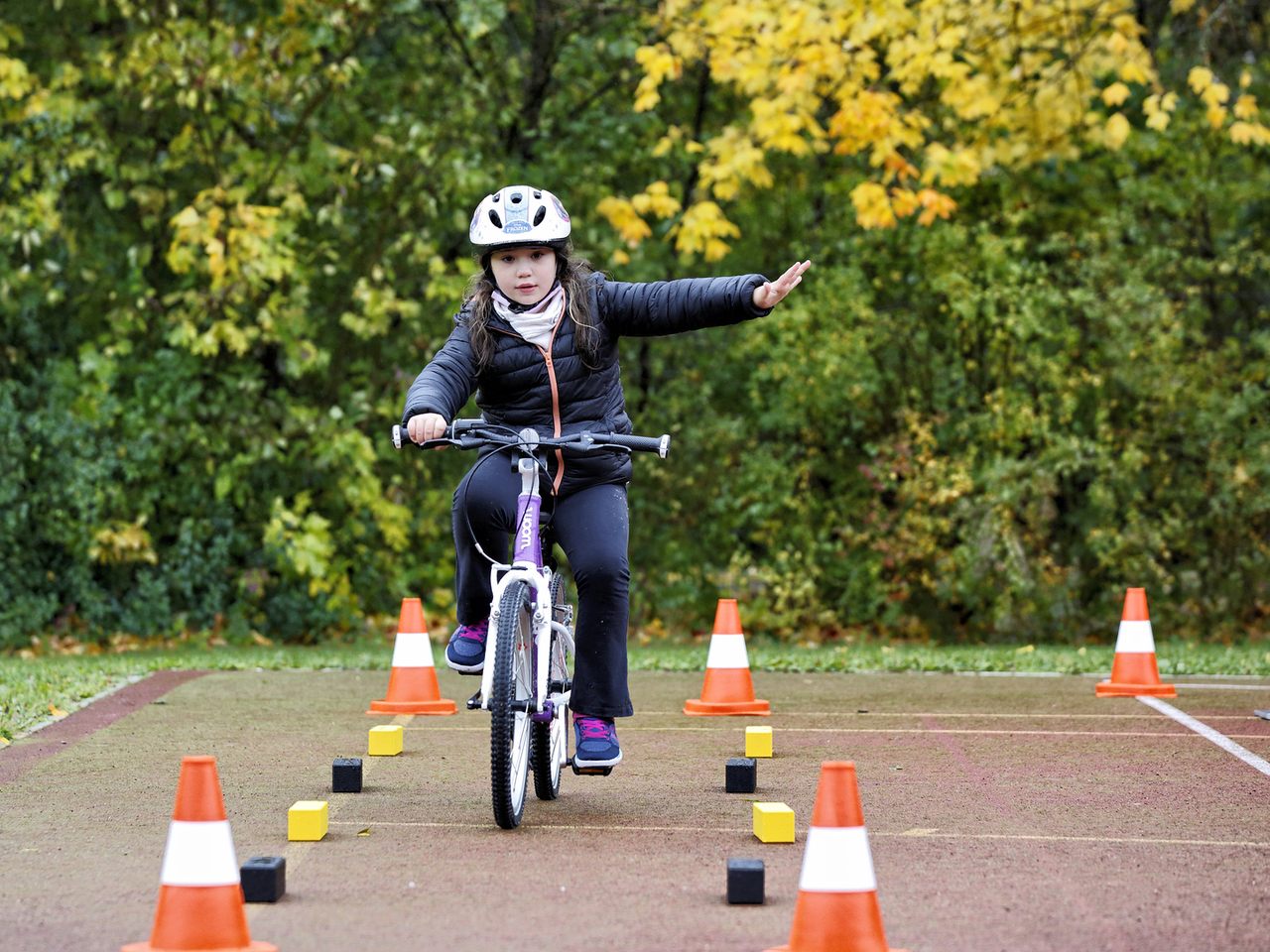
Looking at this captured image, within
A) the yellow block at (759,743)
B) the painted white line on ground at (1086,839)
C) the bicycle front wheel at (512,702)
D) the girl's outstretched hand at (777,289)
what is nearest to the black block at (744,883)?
the bicycle front wheel at (512,702)

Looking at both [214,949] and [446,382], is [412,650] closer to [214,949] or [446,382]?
[446,382]

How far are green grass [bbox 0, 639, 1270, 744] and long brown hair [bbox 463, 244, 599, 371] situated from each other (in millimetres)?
4399

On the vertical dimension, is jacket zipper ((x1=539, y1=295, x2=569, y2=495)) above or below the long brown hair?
below

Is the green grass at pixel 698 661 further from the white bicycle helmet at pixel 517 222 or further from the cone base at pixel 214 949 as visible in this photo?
the cone base at pixel 214 949

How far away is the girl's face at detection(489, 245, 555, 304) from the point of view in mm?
6703

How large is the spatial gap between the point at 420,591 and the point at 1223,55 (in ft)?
29.4

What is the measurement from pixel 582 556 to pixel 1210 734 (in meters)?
3.65

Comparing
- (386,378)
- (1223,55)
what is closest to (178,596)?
(386,378)

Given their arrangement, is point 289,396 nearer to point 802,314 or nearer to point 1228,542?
point 802,314

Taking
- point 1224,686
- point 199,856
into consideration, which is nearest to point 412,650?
point 1224,686

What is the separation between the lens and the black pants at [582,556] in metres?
6.61

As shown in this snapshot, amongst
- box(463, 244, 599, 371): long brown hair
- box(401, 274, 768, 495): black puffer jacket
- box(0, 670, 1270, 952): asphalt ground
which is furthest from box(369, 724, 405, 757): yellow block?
box(463, 244, 599, 371): long brown hair

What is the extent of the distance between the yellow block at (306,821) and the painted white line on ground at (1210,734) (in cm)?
379

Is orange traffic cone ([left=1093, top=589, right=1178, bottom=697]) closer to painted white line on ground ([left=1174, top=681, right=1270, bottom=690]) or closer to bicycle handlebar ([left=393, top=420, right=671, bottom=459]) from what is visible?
painted white line on ground ([left=1174, top=681, right=1270, bottom=690])
